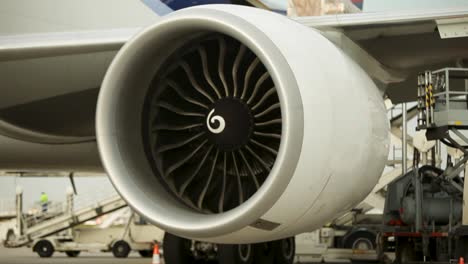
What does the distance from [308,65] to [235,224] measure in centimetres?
98

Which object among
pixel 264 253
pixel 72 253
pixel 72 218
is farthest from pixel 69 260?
pixel 264 253

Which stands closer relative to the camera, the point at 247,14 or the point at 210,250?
the point at 247,14

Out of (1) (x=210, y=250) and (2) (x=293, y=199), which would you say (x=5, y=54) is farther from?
(1) (x=210, y=250)

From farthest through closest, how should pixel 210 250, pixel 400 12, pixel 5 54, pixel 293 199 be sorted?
pixel 210 250 → pixel 5 54 → pixel 400 12 → pixel 293 199

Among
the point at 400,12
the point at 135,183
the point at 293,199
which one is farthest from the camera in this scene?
→ the point at 400,12

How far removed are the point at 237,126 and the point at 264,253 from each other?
A: 3803mm

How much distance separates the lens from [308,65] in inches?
191

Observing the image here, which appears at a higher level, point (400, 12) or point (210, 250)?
point (400, 12)

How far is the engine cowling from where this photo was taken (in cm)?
474

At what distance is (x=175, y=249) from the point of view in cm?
868

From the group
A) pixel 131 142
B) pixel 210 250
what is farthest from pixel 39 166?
pixel 131 142

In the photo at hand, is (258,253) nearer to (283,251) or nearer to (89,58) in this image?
(283,251)

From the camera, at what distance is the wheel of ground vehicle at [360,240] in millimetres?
16156

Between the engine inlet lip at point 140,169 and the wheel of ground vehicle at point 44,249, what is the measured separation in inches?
510
